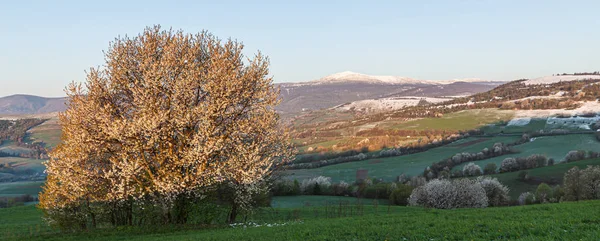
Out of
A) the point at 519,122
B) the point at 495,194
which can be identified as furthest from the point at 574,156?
the point at 519,122

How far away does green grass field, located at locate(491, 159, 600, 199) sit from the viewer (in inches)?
3438

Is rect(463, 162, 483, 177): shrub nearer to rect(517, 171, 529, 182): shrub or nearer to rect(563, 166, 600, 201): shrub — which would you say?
rect(517, 171, 529, 182): shrub

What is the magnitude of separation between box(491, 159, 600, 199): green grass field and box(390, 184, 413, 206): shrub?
22370 mm

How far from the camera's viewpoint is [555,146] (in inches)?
5017

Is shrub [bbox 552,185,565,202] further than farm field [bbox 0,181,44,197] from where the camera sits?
No

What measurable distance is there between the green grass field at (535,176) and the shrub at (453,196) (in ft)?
75.7

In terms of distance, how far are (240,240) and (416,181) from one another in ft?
277

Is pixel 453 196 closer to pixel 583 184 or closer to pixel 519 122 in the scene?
pixel 583 184

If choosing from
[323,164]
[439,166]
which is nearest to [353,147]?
[323,164]

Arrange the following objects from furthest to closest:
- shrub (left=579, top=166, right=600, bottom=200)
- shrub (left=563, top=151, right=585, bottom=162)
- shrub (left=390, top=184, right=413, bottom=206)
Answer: shrub (left=563, top=151, right=585, bottom=162)
shrub (left=390, top=184, right=413, bottom=206)
shrub (left=579, top=166, right=600, bottom=200)

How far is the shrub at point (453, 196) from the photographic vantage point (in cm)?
6519

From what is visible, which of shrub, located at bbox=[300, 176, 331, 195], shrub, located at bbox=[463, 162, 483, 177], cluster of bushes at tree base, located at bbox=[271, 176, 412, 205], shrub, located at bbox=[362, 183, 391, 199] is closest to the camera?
shrub, located at bbox=[362, 183, 391, 199]

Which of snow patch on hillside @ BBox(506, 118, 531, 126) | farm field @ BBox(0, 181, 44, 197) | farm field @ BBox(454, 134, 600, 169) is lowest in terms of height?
farm field @ BBox(0, 181, 44, 197)

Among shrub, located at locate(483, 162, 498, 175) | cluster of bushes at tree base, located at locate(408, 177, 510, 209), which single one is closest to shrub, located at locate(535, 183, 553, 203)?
cluster of bushes at tree base, located at locate(408, 177, 510, 209)
